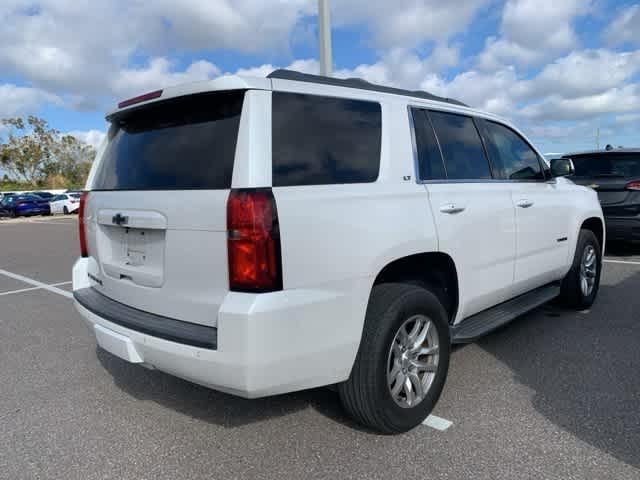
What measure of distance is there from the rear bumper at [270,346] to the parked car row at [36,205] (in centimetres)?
3417

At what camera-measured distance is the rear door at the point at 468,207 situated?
3.09 m

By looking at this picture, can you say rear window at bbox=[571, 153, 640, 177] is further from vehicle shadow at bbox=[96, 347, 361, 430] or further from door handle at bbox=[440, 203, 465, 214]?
vehicle shadow at bbox=[96, 347, 361, 430]

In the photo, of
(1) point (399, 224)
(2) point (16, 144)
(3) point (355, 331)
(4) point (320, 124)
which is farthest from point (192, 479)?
(2) point (16, 144)

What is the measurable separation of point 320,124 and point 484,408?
1.96 m

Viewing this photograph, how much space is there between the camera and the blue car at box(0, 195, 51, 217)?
32.6m

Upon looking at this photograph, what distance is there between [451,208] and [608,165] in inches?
247

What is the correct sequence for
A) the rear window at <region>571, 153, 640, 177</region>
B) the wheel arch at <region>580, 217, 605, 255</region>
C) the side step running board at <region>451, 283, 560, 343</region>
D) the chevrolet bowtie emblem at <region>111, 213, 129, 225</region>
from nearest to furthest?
the chevrolet bowtie emblem at <region>111, 213, 129, 225</region> → the side step running board at <region>451, 283, 560, 343</region> → the wheel arch at <region>580, 217, 605, 255</region> → the rear window at <region>571, 153, 640, 177</region>

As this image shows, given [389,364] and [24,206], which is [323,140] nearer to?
[389,364]

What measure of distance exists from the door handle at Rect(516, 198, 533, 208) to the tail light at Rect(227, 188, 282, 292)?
236 centimetres

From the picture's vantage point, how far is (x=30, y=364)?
411cm

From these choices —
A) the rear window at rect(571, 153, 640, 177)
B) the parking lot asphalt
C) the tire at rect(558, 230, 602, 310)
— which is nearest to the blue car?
the parking lot asphalt

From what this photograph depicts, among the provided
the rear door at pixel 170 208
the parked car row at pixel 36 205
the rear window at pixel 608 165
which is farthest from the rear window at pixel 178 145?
the parked car row at pixel 36 205

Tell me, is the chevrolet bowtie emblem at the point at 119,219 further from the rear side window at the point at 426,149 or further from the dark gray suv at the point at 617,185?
the dark gray suv at the point at 617,185

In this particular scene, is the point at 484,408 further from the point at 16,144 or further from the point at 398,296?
the point at 16,144
